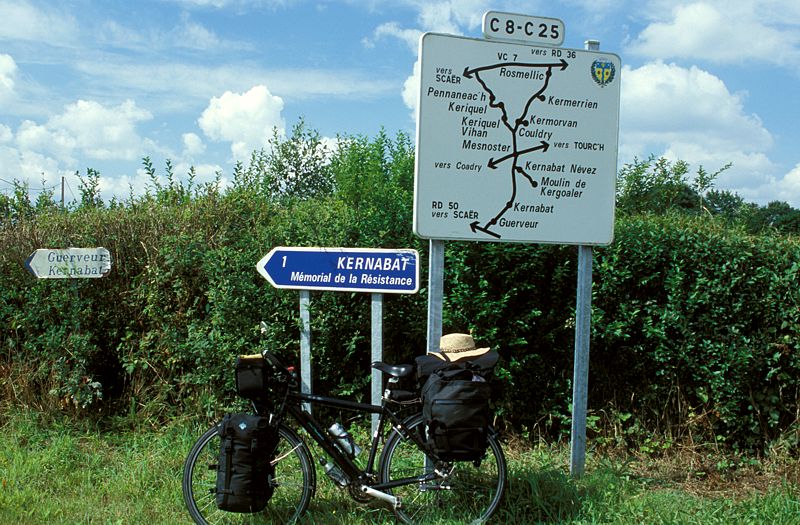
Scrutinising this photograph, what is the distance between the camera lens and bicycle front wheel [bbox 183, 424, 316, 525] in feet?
13.8

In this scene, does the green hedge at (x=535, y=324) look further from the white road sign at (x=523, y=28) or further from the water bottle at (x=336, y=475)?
the white road sign at (x=523, y=28)

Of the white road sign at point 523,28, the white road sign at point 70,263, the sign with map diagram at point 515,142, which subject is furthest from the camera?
the white road sign at point 70,263

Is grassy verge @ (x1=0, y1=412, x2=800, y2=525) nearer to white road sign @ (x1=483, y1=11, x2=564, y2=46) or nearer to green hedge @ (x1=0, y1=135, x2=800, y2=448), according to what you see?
green hedge @ (x1=0, y1=135, x2=800, y2=448)

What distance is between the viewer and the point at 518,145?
4.70 m

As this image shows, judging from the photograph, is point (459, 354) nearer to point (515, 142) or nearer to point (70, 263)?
point (515, 142)

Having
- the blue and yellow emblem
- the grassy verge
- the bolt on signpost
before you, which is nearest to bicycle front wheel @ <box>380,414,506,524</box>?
the grassy verge

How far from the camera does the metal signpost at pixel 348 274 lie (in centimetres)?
478

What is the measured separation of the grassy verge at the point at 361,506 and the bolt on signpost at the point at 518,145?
0.46 metres

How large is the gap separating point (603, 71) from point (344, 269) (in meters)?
2.24

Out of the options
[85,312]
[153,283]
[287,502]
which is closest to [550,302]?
[287,502]

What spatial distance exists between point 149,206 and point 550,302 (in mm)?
4116

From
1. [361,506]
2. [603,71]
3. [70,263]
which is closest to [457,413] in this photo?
[361,506]

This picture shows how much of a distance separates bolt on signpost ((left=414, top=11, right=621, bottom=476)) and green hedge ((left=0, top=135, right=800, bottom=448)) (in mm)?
714

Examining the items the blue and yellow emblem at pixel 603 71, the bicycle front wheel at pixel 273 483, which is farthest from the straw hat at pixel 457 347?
the blue and yellow emblem at pixel 603 71
